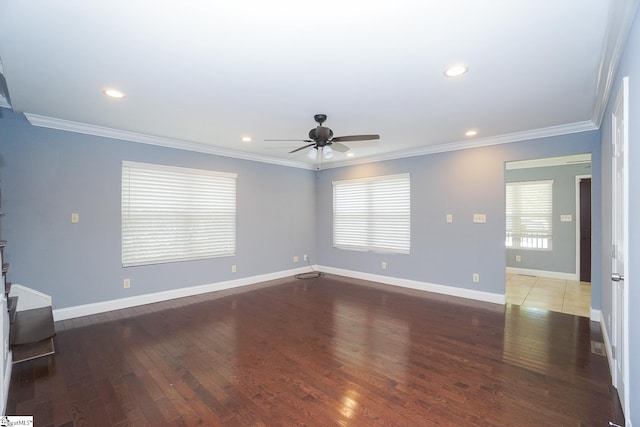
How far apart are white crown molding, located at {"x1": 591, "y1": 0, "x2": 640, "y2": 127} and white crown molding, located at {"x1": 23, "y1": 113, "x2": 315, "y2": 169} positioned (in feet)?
15.9

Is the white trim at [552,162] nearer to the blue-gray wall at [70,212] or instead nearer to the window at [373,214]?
the window at [373,214]

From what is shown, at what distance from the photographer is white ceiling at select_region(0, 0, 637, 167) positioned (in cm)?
173

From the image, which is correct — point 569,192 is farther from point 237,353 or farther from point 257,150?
point 237,353

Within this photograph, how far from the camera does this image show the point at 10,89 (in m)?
2.78

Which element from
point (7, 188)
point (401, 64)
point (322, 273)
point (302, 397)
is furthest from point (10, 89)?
point (322, 273)

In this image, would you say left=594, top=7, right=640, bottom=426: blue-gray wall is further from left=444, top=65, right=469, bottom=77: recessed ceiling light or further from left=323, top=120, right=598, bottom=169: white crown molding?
left=323, top=120, right=598, bottom=169: white crown molding

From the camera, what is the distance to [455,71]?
2.41 metres

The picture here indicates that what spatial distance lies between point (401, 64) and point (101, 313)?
15.5ft

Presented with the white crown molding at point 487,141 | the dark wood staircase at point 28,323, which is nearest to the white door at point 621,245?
the white crown molding at point 487,141

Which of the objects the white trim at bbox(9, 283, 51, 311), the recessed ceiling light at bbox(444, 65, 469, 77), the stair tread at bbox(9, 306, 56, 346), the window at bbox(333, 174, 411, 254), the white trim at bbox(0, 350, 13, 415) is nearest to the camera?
the white trim at bbox(0, 350, 13, 415)

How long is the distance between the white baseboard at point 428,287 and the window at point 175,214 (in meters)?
2.54

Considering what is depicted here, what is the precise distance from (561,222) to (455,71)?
18.3 feet

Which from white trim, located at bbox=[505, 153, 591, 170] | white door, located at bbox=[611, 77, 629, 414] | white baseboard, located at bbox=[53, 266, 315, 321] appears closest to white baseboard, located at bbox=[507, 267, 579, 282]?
white trim, located at bbox=[505, 153, 591, 170]

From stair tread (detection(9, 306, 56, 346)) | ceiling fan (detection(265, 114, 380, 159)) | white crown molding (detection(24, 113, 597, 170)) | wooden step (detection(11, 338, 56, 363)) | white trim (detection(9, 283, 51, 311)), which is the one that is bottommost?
wooden step (detection(11, 338, 56, 363))
